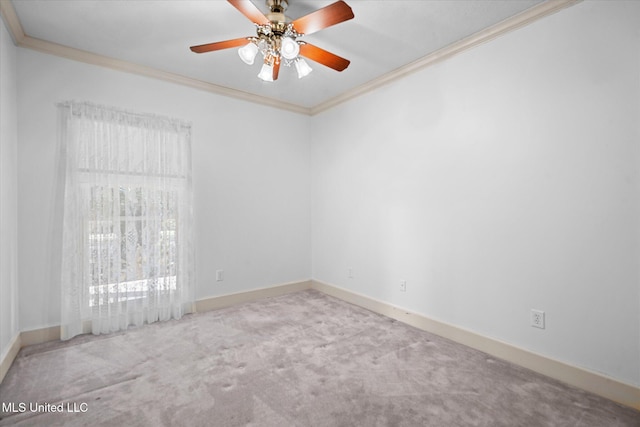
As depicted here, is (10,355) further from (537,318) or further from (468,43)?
(468,43)

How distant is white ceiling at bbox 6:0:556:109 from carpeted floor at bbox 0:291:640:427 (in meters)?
2.65

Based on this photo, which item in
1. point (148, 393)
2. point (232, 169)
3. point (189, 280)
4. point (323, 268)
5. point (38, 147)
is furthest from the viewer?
point (323, 268)

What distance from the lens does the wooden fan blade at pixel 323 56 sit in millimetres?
2256

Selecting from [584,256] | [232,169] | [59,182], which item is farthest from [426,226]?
[59,182]

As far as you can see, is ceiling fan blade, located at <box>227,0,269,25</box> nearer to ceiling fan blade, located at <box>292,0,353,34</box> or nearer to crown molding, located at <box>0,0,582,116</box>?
ceiling fan blade, located at <box>292,0,353,34</box>

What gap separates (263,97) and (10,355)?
3.49 m

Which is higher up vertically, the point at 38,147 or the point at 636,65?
the point at 636,65

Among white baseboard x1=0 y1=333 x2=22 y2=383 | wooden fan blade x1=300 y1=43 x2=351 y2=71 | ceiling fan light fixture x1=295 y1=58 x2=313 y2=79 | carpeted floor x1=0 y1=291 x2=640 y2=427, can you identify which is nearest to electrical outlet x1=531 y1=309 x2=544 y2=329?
carpeted floor x1=0 y1=291 x2=640 y2=427

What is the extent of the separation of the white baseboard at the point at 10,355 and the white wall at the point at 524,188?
319cm

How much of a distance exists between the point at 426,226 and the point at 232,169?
2.38 metres

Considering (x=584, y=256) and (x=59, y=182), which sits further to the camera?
(x=59, y=182)

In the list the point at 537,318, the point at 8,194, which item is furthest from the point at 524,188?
the point at 8,194

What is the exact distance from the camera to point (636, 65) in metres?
1.87

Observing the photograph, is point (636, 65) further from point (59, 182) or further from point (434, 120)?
point (59, 182)
